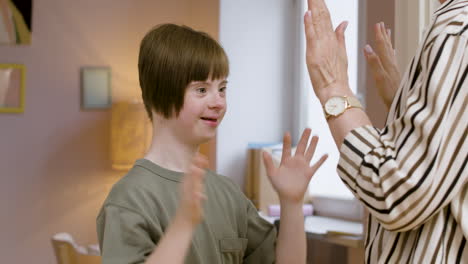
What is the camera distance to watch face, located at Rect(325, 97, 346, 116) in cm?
Result: 106

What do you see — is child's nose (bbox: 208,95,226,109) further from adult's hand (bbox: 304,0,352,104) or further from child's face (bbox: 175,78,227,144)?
adult's hand (bbox: 304,0,352,104)

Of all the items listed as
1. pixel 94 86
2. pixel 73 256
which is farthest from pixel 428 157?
pixel 94 86

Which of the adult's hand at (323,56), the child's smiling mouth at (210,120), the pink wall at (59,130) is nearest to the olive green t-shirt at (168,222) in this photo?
the child's smiling mouth at (210,120)

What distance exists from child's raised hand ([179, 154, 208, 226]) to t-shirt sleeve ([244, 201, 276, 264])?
38 centimetres

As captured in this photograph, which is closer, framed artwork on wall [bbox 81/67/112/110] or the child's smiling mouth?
the child's smiling mouth

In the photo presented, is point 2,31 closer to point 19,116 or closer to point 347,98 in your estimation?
point 19,116

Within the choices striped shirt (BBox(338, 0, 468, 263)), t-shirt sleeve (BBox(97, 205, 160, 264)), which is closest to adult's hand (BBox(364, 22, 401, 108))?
striped shirt (BBox(338, 0, 468, 263))

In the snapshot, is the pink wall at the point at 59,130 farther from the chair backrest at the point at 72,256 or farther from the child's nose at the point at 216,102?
the child's nose at the point at 216,102

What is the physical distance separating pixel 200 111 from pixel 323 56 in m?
0.28

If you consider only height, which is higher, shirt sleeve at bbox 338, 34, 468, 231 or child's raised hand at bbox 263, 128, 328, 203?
shirt sleeve at bbox 338, 34, 468, 231

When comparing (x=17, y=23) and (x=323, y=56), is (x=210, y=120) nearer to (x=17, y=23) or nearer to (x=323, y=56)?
(x=323, y=56)

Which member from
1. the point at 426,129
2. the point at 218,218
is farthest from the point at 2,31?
the point at 426,129

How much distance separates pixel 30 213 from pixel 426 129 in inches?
162

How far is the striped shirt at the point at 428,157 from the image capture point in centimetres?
88
